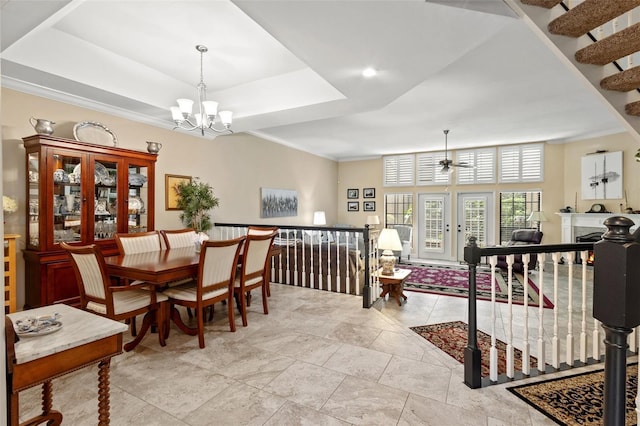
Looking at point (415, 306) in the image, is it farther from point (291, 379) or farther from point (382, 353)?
point (291, 379)

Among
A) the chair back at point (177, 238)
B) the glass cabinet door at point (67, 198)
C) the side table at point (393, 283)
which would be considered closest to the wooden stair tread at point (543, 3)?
the side table at point (393, 283)

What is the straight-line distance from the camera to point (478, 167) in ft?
26.3

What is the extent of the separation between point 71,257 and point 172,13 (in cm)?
227

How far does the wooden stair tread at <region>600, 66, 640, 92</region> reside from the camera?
2.01 meters

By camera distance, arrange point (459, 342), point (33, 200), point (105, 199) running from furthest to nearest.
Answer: point (105, 199)
point (33, 200)
point (459, 342)

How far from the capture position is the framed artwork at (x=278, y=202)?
6754 mm

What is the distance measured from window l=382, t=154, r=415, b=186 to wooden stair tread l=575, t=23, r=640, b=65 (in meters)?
6.65

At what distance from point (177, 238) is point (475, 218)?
23.9 ft

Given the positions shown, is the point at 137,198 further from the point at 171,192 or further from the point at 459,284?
the point at 459,284

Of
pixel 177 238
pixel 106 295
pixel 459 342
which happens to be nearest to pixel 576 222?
pixel 459 342

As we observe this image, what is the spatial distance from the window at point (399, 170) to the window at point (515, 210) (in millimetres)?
2383

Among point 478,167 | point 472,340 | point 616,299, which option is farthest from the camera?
point 478,167

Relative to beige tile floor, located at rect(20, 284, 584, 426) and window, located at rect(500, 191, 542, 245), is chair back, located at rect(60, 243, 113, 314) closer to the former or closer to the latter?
beige tile floor, located at rect(20, 284, 584, 426)

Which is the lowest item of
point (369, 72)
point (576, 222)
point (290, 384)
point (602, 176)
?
point (290, 384)
